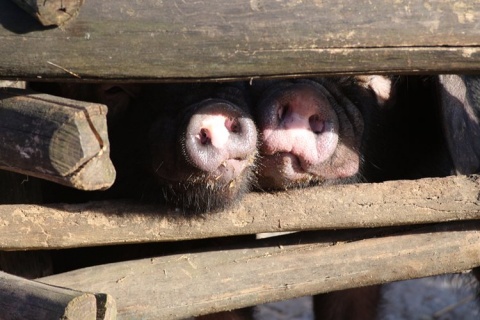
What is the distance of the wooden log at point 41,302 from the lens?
1.92 m

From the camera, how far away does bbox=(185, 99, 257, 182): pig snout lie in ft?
7.98

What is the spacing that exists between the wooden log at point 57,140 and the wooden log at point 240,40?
3.6 inches

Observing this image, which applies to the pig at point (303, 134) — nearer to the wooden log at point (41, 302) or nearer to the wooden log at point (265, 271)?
the wooden log at point (265, 271)

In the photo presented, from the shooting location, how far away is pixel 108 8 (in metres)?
2.00

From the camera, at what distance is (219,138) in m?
2.43

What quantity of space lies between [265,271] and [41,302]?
77 centimetres

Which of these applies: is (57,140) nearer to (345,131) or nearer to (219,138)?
(219,138)

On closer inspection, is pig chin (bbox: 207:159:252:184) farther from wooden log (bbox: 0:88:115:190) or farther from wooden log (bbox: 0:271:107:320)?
wooden log (bbox: 0:271:107:320)

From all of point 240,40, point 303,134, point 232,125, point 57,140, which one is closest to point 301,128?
point 303,134

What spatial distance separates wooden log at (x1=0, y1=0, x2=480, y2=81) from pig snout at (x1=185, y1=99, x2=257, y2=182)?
35cm

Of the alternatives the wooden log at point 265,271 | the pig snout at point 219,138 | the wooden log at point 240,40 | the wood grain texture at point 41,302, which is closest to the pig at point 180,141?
the pig snout at point 219,138

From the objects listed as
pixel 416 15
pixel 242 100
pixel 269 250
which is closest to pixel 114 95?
pixel 242 100

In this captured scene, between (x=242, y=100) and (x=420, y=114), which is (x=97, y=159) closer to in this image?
(x=242, y=100)

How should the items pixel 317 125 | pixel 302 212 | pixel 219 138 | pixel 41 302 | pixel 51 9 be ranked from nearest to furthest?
pixel 51 9 < pixel 41 302 < pixel 219 138 < pixel 302 212 < pixel 317 125
